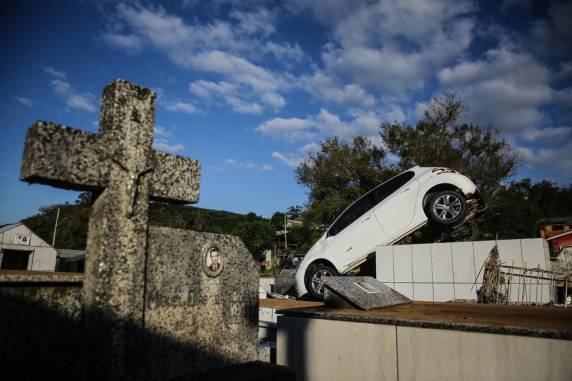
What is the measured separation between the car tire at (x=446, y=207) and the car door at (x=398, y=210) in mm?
A: 406

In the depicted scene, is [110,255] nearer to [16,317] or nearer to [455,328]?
[16,317]

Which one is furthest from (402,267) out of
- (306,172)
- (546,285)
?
(306,172)

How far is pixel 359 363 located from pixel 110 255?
275 cm

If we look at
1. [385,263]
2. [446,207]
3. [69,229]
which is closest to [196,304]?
[446,207]

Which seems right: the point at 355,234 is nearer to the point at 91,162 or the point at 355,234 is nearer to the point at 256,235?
the point at 91,162

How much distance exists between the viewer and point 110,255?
2.02 metres


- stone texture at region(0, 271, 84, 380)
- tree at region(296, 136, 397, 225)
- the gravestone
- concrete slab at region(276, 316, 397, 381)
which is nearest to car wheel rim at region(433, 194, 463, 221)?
concrete slab at region(276, 316, 397, 381)

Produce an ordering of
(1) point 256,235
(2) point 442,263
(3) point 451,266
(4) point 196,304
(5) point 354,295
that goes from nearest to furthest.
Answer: (4) point 196,304 → (5) point 354,295 → (3) point 451,266 → (2) point 442,263 → (1) point 256,235

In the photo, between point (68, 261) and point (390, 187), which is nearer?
point (390, 187)

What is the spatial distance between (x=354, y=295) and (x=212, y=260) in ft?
8.45

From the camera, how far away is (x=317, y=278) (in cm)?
854

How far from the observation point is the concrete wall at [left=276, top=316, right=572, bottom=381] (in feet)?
8.94

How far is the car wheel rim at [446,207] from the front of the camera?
7.85 meters

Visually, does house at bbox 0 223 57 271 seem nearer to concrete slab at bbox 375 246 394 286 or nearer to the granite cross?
concrete slab at bbox 375 246 394 286
